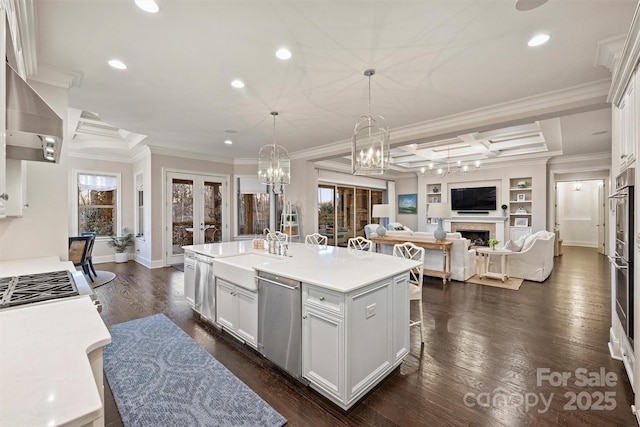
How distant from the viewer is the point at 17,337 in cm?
105

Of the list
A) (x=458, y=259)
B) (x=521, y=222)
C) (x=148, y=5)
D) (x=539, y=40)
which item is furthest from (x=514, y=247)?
(x=148, y=5)

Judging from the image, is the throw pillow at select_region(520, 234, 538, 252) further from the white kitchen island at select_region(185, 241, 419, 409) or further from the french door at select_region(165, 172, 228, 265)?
the french door at select_region(165, 172, 228, 265)

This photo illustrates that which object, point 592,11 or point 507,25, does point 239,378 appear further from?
point 592,11

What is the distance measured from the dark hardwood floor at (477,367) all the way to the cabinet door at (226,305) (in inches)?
7.7

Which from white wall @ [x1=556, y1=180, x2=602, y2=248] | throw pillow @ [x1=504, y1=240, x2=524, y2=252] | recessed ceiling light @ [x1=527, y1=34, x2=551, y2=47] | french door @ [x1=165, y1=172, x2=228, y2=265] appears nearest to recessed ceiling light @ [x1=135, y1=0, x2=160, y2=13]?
recessed ceiling light @ [x1=527, y1=34, x2=551, y2=47]

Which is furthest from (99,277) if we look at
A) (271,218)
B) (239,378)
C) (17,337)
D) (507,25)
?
(507,25)

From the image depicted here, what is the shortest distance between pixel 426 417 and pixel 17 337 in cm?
220

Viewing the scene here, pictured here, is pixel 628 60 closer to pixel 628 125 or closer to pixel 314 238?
pixel 628 125

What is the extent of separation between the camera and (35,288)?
163cm

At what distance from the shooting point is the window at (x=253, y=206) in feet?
25.2

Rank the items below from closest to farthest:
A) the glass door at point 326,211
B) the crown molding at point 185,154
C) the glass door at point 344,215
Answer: the crown molding at point 185,154, the glass door at point 326,211, the glass door at point 344,215

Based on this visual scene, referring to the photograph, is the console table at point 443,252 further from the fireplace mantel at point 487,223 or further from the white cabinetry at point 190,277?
the fireplace mantel at point 487,223

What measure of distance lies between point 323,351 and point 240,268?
3.63 ft

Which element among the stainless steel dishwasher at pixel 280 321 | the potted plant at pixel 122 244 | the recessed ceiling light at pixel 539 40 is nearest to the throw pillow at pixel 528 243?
the recessed ceiling light at pixel 539 40
